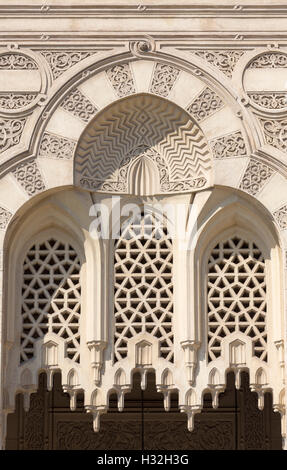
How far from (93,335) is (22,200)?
123cm

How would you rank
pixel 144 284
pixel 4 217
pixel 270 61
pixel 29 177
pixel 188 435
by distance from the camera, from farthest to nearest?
pixel 188 435, pixel 270 61, pixel 144 284, pixel 29 177, pixel 4 217

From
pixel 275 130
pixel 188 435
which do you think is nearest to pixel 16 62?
pixel 275 130

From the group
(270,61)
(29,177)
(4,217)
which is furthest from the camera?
(270,61)

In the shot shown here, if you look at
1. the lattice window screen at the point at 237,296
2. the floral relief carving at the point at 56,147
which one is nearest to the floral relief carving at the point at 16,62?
the floral relief carving at the point at 56,147

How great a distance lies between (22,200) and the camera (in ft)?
34.7

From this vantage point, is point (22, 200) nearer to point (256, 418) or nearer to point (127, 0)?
point (127, 0)

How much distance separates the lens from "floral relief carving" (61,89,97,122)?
35.2ft

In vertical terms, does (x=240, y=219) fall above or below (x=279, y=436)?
above

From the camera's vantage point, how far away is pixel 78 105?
10.8m

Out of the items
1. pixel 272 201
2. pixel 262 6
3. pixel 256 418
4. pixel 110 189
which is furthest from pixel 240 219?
pixel 256 418

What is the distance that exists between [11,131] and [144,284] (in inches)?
65.3

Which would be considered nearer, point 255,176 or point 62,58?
point 255,176

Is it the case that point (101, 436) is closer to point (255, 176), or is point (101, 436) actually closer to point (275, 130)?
point (255, 176)

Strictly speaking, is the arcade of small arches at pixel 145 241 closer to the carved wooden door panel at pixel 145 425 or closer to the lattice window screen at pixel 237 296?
the lattice window screen at pixel 237 296
